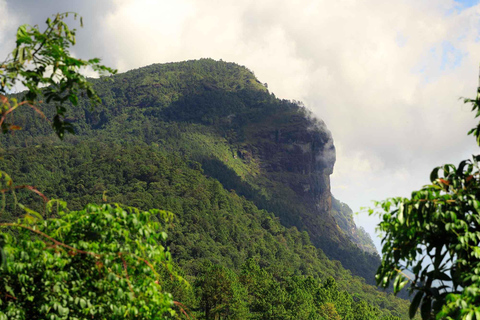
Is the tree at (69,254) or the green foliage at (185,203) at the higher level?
the green foliage at (185,203)

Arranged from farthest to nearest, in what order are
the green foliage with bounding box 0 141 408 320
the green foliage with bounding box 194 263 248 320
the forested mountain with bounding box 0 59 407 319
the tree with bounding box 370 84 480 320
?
the green foliage with bounding box 0 141 408 320, the forested mountain with bounding box 0 59 407 319, the green foliage with bounding box 194 263 248 320, the tree with bounding box 370 84 480 320

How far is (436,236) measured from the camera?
19.9 feet

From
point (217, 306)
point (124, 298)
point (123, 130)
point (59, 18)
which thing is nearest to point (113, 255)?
point (124, 298)

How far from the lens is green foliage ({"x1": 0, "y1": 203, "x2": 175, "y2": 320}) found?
5648 millimetres

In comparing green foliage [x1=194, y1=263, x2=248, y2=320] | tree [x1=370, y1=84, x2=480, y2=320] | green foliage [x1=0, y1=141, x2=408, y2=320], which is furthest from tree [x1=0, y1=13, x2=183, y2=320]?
green foliage [x1=0, y1=141, x2=408, y2=320]

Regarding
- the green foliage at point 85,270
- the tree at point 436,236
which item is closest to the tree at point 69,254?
the green foliage at point 85,270

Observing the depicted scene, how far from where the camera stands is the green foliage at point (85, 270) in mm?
5648

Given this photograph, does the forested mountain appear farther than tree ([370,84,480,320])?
Yes

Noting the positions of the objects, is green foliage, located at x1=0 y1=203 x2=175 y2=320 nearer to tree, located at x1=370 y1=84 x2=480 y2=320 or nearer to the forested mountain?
tree, located at x1=370 y1=84 x2=480 y2=320

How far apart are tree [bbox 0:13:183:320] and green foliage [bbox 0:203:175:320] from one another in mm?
11

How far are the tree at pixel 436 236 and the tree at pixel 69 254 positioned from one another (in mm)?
3033

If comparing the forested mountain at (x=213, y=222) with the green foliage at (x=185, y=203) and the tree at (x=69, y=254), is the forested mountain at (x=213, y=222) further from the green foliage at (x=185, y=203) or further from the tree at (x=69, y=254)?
the tree at (x=69, y=254)

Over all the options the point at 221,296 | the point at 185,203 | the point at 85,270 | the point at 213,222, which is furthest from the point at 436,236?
the point at 213,222

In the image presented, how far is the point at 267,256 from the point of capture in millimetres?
112562
